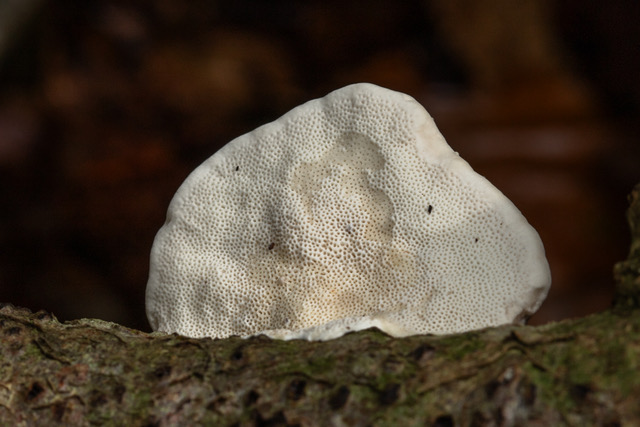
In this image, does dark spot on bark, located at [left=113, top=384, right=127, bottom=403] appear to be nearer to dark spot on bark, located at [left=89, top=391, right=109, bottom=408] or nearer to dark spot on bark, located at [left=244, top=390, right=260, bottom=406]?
dark spot on bark, located at [left=89, top=391, right=109, bottom=408]

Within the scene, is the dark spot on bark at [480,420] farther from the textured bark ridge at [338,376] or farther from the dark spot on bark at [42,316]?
the dark spot on bark at [42,316]

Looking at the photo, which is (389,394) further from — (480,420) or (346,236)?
(346,236)

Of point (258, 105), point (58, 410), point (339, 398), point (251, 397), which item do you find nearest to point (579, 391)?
point (339, 398)

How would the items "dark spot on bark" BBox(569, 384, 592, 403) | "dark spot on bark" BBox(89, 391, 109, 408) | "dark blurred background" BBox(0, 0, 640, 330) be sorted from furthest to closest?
1. "dark blurred background" BBox(0, 0, 640, 330)
2. "dark spot on bark" BBox(89, 391, 109, 408)
3. "dark spot on bark" BBox(569, 384, 592, 403)

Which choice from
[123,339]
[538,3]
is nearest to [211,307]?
[123,339]

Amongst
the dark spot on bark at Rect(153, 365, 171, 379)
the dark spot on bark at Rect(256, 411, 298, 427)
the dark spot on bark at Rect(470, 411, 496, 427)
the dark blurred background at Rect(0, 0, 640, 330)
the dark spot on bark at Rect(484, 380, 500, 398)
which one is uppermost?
the dark blurred background at Rect(0, 0, 640, 330)

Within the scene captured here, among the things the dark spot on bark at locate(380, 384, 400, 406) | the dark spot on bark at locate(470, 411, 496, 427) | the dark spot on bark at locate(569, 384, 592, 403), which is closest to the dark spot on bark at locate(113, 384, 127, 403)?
the dark spot on bark at locate(380, 384, 400, 406)

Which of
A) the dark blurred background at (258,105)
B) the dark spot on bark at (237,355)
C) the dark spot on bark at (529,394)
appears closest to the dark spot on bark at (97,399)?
the dark spot on bark at (237,355)

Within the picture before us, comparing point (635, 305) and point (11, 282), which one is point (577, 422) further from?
point (11, 282)
